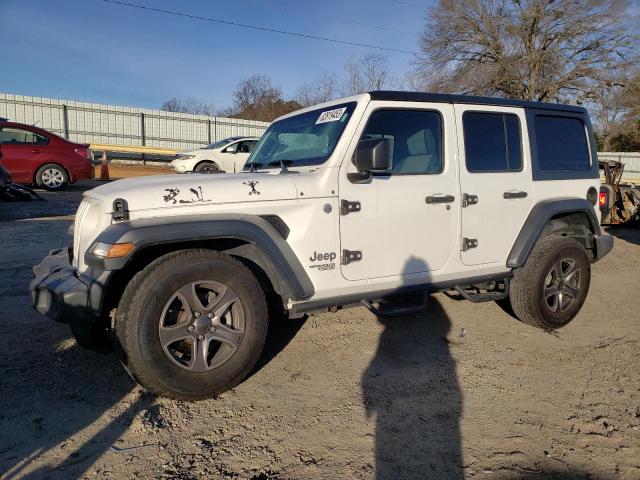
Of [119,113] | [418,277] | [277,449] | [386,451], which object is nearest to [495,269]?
[418,277]

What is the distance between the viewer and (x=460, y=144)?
3.82 m

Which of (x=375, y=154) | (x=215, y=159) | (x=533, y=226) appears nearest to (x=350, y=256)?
(x=375, y=154)

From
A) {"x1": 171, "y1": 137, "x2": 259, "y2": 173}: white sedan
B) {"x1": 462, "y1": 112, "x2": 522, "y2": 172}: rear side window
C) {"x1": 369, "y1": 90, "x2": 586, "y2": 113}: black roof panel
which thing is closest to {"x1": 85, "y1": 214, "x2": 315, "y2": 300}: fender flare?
{"x1": 369, "y1": 90, "x2": 586, "y2": 113}: black roof panel

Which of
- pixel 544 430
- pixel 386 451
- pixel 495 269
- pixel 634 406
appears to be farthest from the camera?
pixel 495 269

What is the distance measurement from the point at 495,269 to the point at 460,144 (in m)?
1.11

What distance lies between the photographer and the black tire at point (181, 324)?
272 centimetres

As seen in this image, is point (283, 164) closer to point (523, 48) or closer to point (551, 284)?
point (551, 284)

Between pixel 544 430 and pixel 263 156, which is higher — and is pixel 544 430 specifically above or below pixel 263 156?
below

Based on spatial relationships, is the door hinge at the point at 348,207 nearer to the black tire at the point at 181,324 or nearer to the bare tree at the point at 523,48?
the black tire at the point at 181,324

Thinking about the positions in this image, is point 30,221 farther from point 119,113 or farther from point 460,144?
point 119,113

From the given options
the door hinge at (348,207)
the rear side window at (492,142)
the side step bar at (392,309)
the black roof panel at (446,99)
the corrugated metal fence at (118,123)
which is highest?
the corrugated metal fence at (118,123)

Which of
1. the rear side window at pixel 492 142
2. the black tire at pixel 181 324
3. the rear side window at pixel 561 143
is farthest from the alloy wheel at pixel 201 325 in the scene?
the rear side window at pixel 561 143

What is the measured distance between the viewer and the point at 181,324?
2883 millimetres

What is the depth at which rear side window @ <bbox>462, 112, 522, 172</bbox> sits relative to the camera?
390 centimetres
